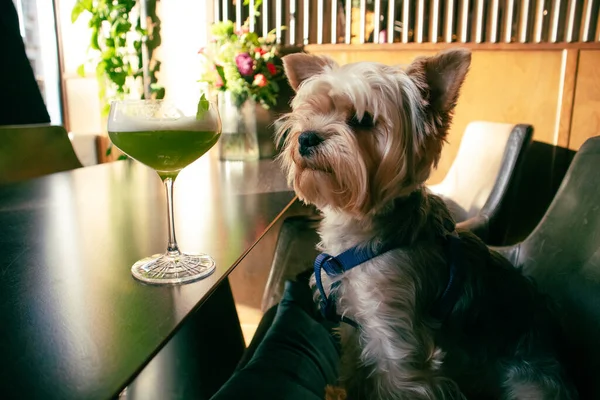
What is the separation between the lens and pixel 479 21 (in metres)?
2.61

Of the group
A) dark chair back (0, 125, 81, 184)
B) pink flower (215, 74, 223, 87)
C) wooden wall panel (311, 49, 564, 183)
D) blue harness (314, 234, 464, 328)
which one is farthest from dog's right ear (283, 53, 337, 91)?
wooden wall panel (311, 49, 564, 183)

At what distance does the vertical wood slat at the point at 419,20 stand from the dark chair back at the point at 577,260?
1596mm

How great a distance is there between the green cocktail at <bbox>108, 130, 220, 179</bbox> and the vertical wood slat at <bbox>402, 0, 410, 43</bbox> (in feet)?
6.95

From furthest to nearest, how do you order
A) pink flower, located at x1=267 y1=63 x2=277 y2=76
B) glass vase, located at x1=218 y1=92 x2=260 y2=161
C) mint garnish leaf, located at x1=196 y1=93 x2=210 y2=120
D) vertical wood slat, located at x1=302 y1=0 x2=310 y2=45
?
vertical wood slat, located at x1=302 y1=0 x2=310 y2=45
pink flower, located at x1=267 y1=63 x2=277 y2=76
glass vase, located at x1=218 y1=92 x2=260 y2=161
mint garnish leaf, located at x1=196 y1=93 x2=210 y2=120

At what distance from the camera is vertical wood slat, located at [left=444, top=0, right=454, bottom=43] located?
2621 millimetres

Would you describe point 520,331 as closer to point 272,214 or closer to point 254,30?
point 272,214

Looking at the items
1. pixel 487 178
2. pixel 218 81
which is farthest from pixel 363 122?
pixel 218 81

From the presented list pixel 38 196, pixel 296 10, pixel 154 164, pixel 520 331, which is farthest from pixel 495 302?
pixel 296 10

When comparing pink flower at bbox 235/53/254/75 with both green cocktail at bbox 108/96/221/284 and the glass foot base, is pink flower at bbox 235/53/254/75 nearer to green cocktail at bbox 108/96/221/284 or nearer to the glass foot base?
green cocktail at bbox 108/96/221/284

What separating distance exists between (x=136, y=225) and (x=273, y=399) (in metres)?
0.53

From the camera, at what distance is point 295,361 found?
1.12m

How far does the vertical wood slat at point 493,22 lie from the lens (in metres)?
2.58

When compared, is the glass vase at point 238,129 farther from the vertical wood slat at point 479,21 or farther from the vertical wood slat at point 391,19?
the vertical wood slat at point 479,21

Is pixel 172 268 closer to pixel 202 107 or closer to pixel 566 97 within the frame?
pixel 202 107
